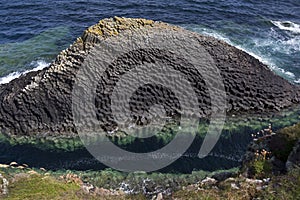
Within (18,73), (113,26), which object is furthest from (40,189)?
(18,73)

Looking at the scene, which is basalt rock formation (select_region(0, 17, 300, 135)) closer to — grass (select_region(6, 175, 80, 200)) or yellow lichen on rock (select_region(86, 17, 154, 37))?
yellow lichen on rock (select_region(86, 17, 154, 37))

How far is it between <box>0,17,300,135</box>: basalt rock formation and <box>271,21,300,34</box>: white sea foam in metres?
17.2

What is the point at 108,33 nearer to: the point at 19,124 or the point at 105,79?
the point at 105,79

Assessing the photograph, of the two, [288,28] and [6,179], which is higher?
[288,28]

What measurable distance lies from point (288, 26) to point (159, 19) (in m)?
18.0

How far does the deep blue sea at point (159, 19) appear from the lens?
43938mm

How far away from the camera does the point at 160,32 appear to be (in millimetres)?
36281

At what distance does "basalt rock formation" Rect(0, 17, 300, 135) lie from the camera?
31266mm

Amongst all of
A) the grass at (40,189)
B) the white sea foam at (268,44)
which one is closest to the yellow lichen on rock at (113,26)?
the white sea foam at (268,44)

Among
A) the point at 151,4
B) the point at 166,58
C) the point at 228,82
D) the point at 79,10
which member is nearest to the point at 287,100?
the point at 228,82

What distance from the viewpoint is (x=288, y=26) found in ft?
169

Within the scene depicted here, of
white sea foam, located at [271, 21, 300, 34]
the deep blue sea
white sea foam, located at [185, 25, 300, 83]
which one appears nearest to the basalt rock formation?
white sea foam, located at [185, 25, 300, 83]

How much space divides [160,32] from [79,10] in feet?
82.7

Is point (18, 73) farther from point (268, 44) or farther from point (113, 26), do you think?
point (268, 44)
